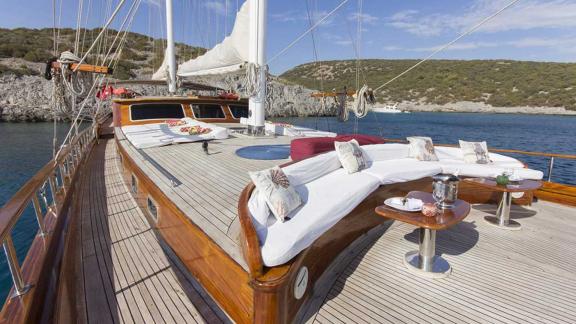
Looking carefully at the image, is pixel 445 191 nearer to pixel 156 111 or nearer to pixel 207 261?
pixel 207 261

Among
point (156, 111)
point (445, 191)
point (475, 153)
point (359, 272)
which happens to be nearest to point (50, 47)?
point (156, 111)

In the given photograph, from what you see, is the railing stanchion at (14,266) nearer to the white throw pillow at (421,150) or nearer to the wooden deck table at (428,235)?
the wooden deck table at (428,235)

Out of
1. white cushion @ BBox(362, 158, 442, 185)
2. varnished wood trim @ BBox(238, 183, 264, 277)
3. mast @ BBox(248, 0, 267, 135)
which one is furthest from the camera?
mast @ BBox(248, 0, 267, 135)

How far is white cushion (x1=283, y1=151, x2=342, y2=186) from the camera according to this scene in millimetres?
3398

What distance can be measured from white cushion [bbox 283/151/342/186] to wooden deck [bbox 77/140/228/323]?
A: 150 cm

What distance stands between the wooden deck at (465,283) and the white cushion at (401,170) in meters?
0.79

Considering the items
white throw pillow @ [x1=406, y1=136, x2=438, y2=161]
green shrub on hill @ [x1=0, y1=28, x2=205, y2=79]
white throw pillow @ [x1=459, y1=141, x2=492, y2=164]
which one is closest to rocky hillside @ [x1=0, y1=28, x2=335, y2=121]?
green shrub on hill @ [x1=0, y1=28, x2=205, y2=79]

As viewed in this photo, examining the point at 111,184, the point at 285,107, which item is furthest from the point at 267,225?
the point at 285,107

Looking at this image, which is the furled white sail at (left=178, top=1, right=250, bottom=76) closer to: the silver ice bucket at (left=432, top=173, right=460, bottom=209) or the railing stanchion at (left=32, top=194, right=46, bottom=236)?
the silver ice bucket at (left=432, top=173, right=460, bottom=209)

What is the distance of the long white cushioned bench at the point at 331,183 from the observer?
7.76ft

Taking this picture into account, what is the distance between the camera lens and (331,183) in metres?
3.70

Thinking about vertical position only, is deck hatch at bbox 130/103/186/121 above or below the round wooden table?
above

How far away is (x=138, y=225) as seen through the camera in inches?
163

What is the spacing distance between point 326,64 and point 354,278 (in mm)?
91064
